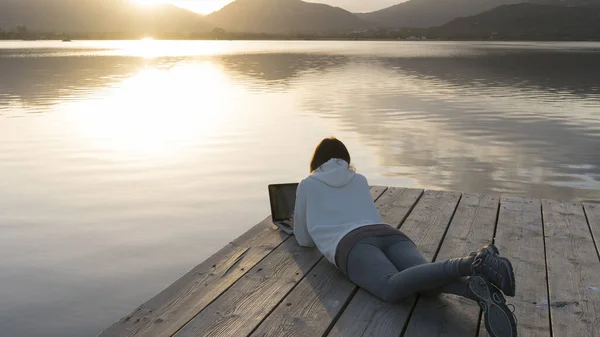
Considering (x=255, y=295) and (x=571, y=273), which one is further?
(x=571, y=273)

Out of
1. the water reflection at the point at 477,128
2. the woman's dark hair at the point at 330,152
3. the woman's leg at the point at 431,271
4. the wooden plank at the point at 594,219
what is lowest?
the water reflection at the point at 477,128

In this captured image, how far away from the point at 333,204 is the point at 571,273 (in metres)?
1.96

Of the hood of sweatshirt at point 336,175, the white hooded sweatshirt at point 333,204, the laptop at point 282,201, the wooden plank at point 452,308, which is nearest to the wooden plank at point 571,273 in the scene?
the wooden plank at point 452,308

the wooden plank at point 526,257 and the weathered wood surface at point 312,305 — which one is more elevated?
the weathered wood surface at point 312,305

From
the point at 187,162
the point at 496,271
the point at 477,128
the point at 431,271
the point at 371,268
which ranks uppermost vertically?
the point at 496,271

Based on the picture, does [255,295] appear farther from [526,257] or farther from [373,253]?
[526,257]

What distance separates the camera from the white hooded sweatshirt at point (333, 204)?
479 cm

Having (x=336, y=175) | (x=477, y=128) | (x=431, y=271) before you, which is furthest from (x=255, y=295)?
(x=477, y=128)

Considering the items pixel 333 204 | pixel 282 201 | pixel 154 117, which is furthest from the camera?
pixel 154 117

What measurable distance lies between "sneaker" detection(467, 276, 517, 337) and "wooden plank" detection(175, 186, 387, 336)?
1.40 meters

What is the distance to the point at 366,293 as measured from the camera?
4488mm

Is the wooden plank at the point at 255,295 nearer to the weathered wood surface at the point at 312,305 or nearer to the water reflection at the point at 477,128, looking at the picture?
the weathered wood surface at the point at 312,305

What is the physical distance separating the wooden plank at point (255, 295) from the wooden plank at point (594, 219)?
2.68 meters

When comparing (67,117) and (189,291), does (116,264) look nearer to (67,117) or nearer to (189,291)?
(189,291)
